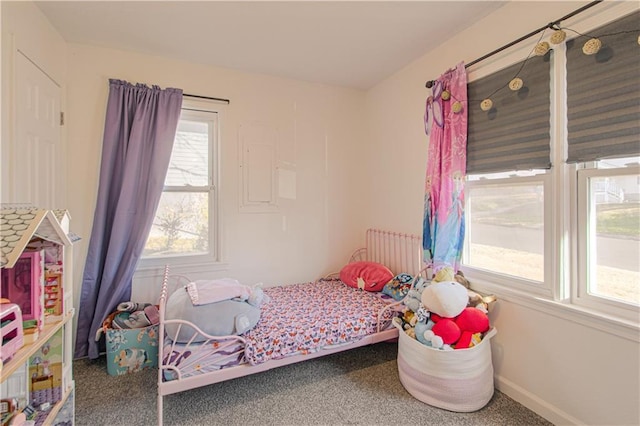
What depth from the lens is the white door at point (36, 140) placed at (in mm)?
1726

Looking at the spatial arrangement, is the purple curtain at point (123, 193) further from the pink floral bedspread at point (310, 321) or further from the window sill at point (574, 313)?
the window sill at point (574, 313)

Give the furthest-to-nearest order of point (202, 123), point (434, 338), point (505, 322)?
point (202, 123), point (505, 322), point (434, 338)

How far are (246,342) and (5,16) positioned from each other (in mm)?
2220

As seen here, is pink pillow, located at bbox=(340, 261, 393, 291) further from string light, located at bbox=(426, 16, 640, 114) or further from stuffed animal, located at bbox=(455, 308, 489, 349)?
string light, located at bbox=(426, 16, 640, 114)

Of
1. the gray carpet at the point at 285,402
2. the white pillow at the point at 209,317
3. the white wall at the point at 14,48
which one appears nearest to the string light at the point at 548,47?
the gray carpet at the point at 285,402

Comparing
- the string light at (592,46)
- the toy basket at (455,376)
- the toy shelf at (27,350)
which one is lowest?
the toy basket at (455,376)

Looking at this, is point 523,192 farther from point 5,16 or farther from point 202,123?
point 5,16

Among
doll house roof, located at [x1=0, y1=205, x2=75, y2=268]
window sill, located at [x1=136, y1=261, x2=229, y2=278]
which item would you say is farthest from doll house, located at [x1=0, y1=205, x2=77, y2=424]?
window sill, located at [x1=136, y1=261, x2=229, y2=278]

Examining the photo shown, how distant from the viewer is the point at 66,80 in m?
2.30

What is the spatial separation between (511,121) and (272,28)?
1.72 meters

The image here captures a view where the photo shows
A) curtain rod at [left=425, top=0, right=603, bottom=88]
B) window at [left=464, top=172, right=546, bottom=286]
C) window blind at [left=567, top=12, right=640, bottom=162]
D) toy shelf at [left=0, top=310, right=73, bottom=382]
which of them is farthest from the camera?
window at [left=464, top=172, right=546, bottom=286]

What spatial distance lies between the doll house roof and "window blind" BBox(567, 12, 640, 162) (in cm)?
248

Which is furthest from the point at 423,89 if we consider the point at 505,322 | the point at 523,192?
the point at 505,322

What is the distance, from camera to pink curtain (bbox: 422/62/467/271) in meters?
2.13
